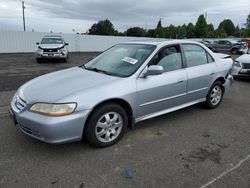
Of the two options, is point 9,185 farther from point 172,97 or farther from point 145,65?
point 172,97

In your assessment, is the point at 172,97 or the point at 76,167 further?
the point at 172,97

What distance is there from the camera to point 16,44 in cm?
2266

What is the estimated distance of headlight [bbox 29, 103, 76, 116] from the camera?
3.11 m

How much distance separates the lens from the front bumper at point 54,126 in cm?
307

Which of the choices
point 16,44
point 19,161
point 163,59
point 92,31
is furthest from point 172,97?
point 92,31

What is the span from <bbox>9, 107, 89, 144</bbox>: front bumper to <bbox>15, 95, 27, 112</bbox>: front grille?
10 cm

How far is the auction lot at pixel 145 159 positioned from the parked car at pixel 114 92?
31 cm

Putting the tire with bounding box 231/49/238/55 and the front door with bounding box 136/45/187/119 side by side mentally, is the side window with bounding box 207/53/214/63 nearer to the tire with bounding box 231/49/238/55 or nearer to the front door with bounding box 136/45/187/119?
the front door with bounding box 136/45/187/119

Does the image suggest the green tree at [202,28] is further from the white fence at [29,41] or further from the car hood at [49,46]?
the car hood at [49,46]

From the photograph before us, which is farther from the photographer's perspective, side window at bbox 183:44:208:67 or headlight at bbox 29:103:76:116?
side window at bbox 183:44:208:67

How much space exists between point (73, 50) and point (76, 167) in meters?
25.4

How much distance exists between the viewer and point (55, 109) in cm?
312

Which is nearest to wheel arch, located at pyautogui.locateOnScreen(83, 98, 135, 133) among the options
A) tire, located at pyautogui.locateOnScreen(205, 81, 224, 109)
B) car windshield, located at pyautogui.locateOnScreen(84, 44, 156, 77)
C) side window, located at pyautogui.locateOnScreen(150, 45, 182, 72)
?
car windshield, located at pyautogui.locateOnScreen(84, 44, 156, 77)

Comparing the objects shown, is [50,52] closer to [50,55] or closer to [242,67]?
[50,55]
